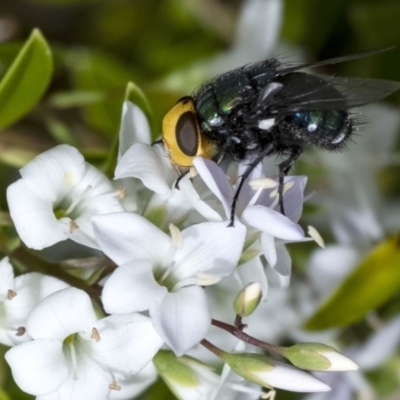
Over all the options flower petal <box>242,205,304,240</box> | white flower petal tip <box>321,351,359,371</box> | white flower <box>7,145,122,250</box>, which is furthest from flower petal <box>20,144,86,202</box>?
white flower petal tip <box>321,351,359,371</box>

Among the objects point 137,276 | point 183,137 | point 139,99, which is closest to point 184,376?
point 137,276

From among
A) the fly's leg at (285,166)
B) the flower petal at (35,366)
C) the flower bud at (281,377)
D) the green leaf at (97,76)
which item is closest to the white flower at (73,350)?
the flower petal at (35,366)

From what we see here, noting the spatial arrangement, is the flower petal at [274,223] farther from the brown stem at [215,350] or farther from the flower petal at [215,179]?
the brown stem at [215,350]

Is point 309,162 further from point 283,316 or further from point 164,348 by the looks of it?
point 164,348

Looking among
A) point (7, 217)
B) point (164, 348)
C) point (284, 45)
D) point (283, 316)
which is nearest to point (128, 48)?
point (284, 45)

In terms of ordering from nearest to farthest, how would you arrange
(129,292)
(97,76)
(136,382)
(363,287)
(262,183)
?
(129,292)
(262,183)
(136,382)
(363,287)
(97,76)

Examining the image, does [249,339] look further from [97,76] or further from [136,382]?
[97,76]
